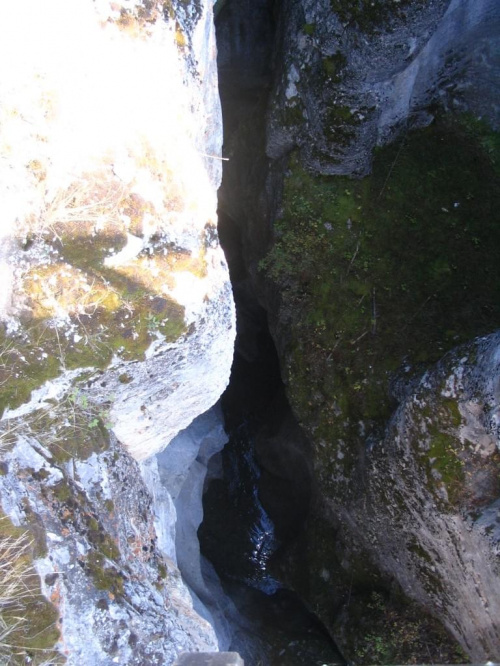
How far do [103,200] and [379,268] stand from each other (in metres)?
4.36

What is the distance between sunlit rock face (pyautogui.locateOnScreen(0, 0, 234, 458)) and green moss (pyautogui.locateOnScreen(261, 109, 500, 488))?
299cm

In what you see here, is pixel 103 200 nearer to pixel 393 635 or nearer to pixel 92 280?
pixel 92 280

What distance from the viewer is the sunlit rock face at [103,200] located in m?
2.91

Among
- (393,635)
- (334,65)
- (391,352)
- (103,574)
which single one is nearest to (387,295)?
(391,352)

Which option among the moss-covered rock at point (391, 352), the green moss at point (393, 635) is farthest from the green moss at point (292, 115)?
the green moss at point (393, 635)

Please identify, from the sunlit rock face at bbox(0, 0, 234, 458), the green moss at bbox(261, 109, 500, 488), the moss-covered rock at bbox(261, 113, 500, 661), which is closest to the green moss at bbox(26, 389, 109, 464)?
the sunlit rock face at bbox(0, 0, 234, 458)

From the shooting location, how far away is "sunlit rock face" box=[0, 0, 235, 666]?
294cm

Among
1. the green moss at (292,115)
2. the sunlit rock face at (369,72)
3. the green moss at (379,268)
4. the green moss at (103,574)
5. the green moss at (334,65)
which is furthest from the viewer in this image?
the green moss at (292,115)

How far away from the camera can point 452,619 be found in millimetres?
5324

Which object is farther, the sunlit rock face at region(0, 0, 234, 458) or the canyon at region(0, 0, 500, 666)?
the canyon at region(0, 0, 500, 666)

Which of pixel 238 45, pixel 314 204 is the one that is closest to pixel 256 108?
pixel 238 45

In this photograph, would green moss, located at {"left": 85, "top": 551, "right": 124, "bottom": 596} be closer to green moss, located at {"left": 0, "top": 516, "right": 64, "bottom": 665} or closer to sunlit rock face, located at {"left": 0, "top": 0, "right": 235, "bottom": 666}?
sunlit rock face, located at {"left": 0, "top": 0, "right": 235, "bottom": 666}

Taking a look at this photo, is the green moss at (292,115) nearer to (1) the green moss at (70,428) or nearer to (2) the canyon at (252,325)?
(2) the canyon at (252,325)

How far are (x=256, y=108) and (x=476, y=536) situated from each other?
6.67 meters
